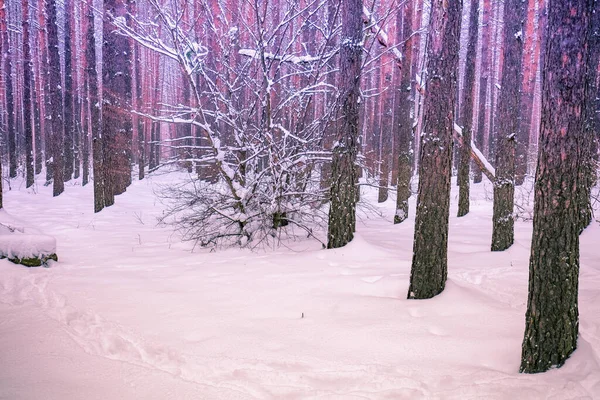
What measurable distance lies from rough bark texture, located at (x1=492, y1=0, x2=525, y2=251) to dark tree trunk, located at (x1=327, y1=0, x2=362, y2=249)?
2.65 metres

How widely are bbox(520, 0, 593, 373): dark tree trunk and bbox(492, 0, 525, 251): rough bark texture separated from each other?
4072mm

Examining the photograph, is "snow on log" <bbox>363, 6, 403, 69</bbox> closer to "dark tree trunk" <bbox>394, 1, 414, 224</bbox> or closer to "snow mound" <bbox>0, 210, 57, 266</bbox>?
"dark tree trunk" <bbox>394, 1, 414, 224</bbox>

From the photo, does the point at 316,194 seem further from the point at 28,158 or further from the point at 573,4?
the point at 28,158

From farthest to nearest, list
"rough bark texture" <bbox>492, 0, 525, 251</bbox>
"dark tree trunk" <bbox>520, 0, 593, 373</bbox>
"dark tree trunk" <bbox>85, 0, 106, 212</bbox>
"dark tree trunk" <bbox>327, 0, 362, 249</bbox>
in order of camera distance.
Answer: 1. "dark tree trunk" <bbox>85, 0, 106, 212</bbox>
2. "rough bark texture" <bbox>492, 0, 525, 251</bbox>
3. "dark tree trunk" <bbox>327, 0, 362, 249</bbox>
4. "dark tree trunk" <bbox>520, 0, 593, 373</bbox>

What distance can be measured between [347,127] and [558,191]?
13.4ft

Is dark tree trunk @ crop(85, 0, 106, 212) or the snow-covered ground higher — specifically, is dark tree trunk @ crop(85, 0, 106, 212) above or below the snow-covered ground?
above

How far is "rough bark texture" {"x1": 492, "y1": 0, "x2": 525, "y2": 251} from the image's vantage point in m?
6.72

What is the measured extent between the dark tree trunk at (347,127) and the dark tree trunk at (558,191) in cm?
382

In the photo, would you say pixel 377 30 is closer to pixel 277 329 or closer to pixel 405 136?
pixel 405 136

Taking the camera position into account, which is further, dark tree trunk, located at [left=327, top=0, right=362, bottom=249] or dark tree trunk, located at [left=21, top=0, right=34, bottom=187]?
dark tree trunk, located at [left=21, top=0, right=34, bottom=187]

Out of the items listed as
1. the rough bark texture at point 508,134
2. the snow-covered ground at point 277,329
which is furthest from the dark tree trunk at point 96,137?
the rough bark texture at point 508,134

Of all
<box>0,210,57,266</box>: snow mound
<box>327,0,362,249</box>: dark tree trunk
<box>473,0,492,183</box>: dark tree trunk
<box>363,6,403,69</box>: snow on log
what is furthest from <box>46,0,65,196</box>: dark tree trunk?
<box>473,0,492,183</box>: dark tree trunk

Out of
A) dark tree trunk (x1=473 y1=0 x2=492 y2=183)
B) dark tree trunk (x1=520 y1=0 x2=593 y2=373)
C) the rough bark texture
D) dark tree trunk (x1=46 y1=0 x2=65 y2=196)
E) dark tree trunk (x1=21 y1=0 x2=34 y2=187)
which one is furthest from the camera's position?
dark tree trunk (x1=473 y1=0 x2=492 y2=183)

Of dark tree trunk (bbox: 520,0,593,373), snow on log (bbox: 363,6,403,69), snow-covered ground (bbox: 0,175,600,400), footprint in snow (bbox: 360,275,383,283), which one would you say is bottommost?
snow-covered ground (bbox: 0,175,600,400)
